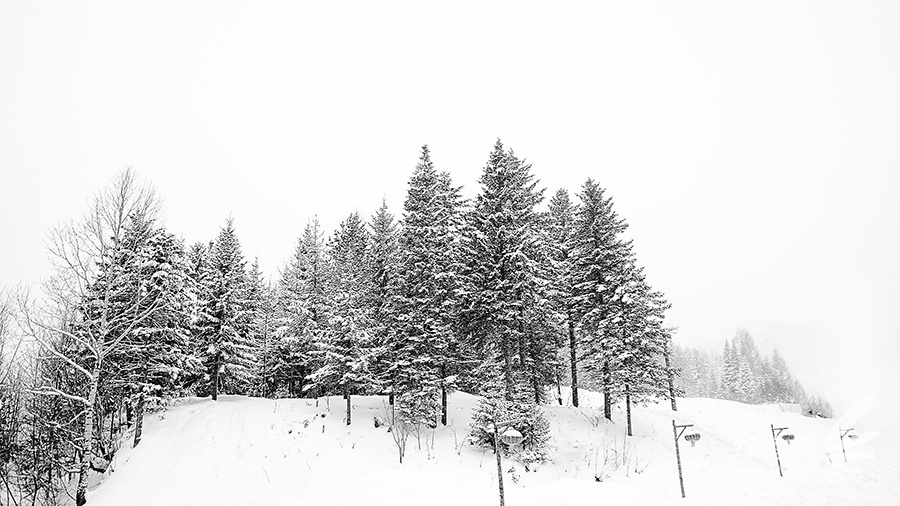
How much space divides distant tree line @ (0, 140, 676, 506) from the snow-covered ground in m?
1.46

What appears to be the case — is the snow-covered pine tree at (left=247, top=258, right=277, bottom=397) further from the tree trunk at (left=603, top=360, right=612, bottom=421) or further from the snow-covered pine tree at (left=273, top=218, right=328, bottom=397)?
the tree trunk at (left=603, top=360, right=612, bottom=421)

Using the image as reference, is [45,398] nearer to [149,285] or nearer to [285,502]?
[149,285]

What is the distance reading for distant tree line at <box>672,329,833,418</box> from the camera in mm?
67000

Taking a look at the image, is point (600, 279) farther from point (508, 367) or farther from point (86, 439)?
point (86, 439)

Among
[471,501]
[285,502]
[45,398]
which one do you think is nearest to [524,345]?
[471,501]

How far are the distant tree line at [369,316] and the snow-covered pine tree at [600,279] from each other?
0.11 metres

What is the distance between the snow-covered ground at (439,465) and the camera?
1398 centimetres

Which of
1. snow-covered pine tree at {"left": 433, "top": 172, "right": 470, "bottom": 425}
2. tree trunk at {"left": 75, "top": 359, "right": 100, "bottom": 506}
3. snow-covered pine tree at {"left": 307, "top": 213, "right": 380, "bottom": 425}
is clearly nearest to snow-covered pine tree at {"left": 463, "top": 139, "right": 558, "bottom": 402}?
snow-covered pine tree at {"left": 433, "top": 172, "right": 470, "bottom": 425}

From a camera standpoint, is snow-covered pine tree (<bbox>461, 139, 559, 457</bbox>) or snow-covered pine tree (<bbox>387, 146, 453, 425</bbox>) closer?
snow-covered pine tree (<bbox>461, 139, 559, 457</bbox>)

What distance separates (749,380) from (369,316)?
69876mm

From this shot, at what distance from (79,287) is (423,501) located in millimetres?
14691

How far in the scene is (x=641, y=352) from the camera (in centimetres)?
2355

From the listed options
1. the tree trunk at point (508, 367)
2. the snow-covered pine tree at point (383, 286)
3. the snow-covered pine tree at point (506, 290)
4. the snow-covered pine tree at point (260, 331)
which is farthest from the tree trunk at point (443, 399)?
the snow-covered pine tree at point (260, 331)

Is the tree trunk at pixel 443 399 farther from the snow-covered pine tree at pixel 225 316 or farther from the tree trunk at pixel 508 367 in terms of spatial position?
the snow-covered pine tree at pixel 225 316
